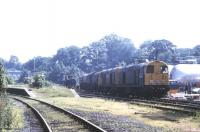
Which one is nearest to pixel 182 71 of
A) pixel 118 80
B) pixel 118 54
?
pixel 118 80

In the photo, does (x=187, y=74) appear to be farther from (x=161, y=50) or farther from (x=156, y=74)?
(x=161, y=50)

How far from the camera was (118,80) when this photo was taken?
50.5 m

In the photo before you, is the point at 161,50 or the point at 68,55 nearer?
the point at 161,50

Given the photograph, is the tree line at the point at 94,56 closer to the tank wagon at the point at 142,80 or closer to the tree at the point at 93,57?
the tree at the point at 93,57

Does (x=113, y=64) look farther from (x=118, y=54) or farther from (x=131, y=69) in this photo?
(x=131, y=69)

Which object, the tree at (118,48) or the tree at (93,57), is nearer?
the tree at (93,57)

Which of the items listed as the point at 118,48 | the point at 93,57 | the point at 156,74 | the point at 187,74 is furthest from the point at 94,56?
the point at 156,74

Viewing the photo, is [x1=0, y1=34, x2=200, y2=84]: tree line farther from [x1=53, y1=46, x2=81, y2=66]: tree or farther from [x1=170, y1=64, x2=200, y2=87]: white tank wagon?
[x1=170, y1=64, x2=200, y2=87]: white tank wagon

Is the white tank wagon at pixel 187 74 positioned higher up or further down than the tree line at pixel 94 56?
further down

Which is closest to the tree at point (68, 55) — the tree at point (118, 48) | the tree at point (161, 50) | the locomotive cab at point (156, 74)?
the tree at point (118, 48)

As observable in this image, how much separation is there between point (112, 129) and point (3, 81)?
10644 millimetres

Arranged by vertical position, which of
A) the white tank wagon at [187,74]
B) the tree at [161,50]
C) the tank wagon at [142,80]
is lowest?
the tank wagon at [142,80]

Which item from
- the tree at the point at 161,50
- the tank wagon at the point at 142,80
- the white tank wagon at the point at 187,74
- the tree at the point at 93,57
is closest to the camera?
the tank wagon at the point at 142,80

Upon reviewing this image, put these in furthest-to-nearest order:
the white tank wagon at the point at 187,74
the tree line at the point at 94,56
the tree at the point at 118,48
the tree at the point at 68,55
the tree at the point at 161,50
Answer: the tree at the point at 68,55, the tree at the point at 118,48, the tree line at the point at 94,56, the tree at the point at 161,50, the white tank wagon at the point at 187,74
